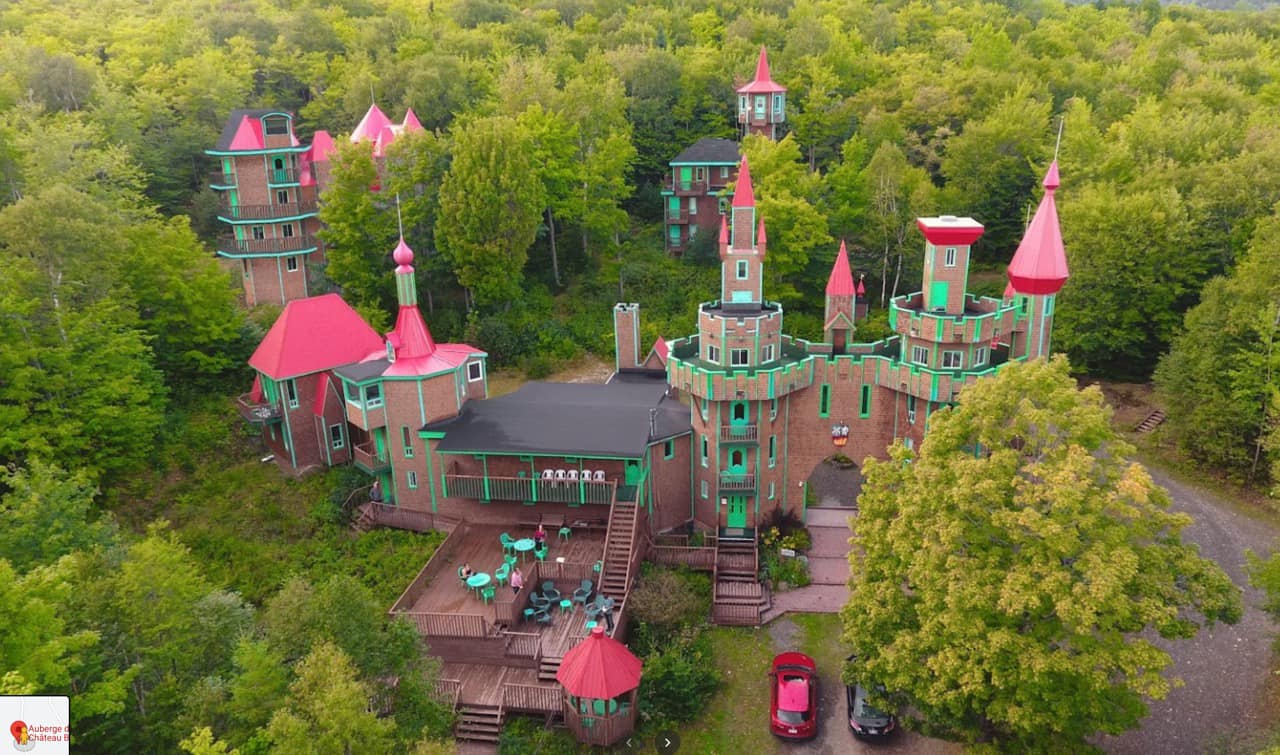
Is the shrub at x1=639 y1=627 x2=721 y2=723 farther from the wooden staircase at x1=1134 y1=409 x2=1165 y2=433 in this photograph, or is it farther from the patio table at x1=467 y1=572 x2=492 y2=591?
the wooden staircase at x1=1134 y1=409 x2=1165 y2=433

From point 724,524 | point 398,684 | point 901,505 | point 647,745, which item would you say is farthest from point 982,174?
point 398,684

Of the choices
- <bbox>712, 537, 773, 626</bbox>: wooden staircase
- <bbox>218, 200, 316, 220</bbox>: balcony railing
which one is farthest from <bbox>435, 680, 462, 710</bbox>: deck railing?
<bbox>218, 200, 316, 220</bbox>: balcony railing

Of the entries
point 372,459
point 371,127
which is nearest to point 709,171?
point 371,127

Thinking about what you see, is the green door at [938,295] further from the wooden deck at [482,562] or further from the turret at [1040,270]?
the wooden deck at [482,562]

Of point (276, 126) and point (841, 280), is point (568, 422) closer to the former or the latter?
point (841, 280)

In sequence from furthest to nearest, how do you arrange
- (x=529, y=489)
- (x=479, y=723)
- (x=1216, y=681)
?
(x=529, y=489)
(x=1216, y=681)
(x=479, y=723)

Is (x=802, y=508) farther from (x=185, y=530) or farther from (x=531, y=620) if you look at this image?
(x=185, y=530)

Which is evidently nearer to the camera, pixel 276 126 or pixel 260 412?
pixel 260 412
